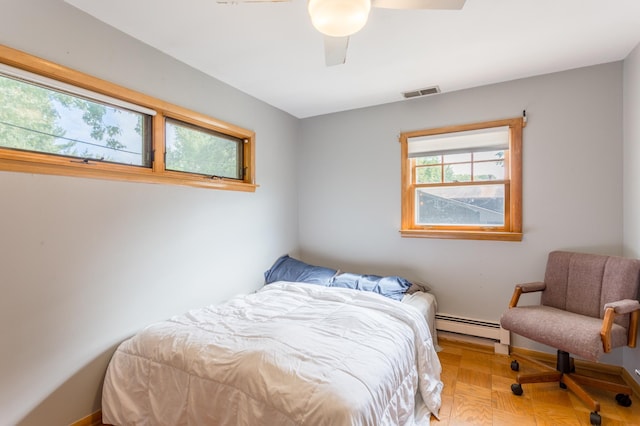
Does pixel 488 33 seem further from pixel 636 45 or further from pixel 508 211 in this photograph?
pixel 508 211

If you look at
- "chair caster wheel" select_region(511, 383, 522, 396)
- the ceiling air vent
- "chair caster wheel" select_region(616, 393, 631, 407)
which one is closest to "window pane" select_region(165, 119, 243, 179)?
the ceiling air vent

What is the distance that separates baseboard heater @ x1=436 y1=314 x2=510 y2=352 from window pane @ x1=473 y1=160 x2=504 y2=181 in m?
1.36

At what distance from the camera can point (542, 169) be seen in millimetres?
2600

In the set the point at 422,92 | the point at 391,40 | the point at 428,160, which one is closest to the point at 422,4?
the point at 391,40

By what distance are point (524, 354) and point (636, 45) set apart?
2.52 metres

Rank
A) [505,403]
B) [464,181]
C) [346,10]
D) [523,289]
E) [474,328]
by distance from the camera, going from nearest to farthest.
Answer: [346,10] < [505,403] < [523,289] < [474,328] < [464,181]

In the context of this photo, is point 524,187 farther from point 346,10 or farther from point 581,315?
point 346,10

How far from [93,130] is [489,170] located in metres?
3.21

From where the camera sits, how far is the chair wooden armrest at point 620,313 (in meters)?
1.78

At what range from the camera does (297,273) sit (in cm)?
320

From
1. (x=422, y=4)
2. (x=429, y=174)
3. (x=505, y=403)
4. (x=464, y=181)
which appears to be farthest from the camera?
(x=429, y=174)

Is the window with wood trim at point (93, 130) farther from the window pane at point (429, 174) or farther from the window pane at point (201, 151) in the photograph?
the window pane at point (429, 174)

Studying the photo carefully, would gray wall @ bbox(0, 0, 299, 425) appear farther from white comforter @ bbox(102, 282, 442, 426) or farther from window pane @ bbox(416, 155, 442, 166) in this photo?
window pane @ bbox(416, 155, 442, 166)

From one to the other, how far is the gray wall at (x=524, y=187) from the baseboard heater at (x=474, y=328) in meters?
0.07
